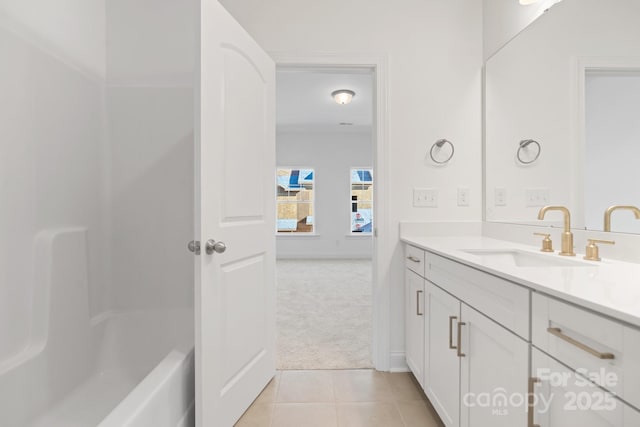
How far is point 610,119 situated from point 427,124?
98 cm

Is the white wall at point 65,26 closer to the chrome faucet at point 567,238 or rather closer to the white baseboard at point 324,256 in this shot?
the chrome faucet at point 567,238

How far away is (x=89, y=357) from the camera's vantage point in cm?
166

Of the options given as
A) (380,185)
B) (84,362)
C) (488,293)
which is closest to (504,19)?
(380,185)

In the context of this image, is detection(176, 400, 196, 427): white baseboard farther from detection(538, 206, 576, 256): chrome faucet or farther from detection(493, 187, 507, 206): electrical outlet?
detection(493, 187, 507, 206): electrical outlet

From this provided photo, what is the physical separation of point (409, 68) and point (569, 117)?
0.99m

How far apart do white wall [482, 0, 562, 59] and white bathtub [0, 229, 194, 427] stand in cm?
247

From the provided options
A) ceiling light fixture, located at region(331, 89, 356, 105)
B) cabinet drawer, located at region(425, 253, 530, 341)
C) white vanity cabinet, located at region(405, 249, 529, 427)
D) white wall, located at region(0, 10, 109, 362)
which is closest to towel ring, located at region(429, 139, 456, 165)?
white vanity cabinet, located at region(405, 249, 529, 427)

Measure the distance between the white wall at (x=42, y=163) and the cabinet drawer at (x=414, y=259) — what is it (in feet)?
6.01

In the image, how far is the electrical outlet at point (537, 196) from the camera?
1.62 metres

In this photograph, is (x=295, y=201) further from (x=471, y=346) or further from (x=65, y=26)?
(x=471, y=346)

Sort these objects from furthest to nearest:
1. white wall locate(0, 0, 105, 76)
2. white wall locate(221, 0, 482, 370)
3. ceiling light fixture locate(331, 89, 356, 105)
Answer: ceiling light fixture locate(331, 89, 356, 105), white wall locate(221, 0, 482, 370), white wall locate(0, 0, 105, 76)

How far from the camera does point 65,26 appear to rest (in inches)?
64.1

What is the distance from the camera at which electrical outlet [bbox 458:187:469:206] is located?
2121 mm

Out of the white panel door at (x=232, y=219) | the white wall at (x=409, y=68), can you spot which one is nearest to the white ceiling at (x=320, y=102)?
the white wall at (x=409, y=68)
